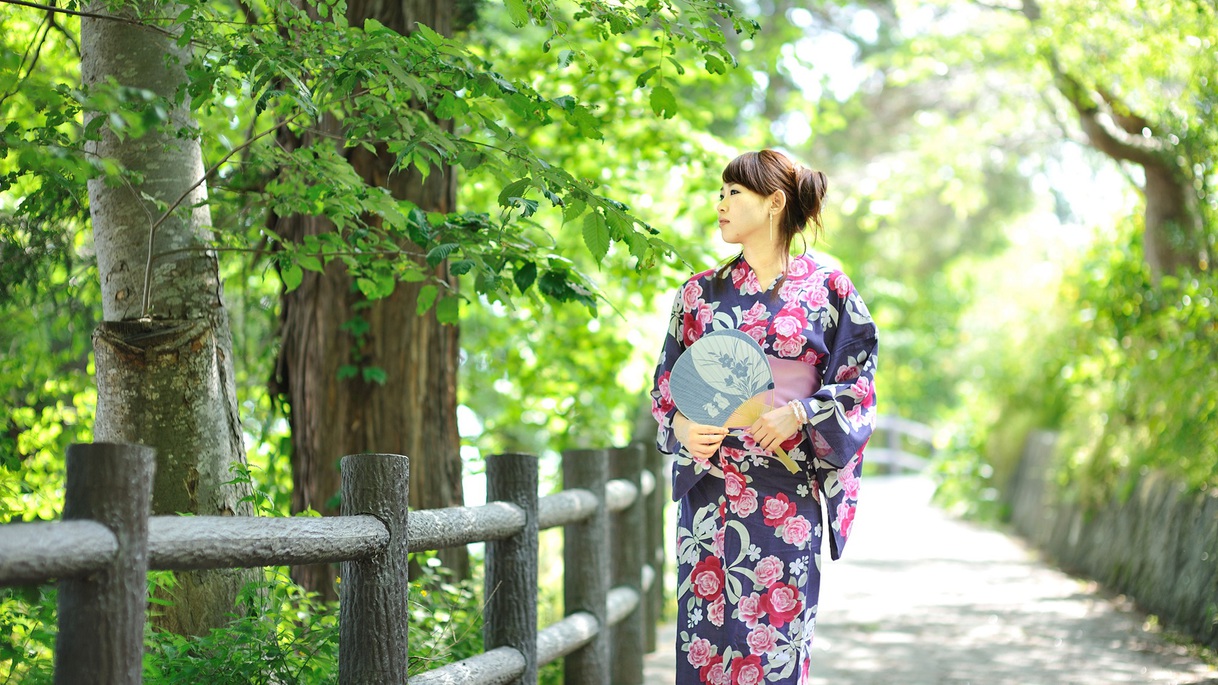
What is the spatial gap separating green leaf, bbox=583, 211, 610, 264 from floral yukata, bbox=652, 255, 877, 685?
0.35 metres

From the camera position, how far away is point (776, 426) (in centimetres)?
283

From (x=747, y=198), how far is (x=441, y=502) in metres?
2.00

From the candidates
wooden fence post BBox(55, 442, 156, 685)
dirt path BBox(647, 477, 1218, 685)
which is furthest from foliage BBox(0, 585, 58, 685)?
dirt path BBox(647, 477, 1218, 685)

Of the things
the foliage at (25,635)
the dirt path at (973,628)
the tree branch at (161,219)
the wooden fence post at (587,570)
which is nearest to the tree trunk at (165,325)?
the tree branch at (161,219)

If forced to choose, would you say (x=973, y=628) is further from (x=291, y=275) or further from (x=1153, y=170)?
(x=291, y=275)

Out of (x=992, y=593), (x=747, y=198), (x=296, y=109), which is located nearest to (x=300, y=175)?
(x=296, y=109)

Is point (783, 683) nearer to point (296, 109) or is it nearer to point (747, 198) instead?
point (747, 198)

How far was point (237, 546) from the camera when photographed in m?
2.11

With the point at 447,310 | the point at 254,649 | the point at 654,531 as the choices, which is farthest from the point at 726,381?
the point at 654,531

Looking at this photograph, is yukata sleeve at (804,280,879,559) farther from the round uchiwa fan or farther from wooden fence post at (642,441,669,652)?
wooden fence post at (642,441,669,652)

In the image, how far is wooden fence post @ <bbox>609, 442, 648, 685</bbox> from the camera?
191 inches

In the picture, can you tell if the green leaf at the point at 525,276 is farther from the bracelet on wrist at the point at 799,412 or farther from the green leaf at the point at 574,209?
the bracelet on wrist at the point at 799,412

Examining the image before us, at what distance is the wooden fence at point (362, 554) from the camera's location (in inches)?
72.1

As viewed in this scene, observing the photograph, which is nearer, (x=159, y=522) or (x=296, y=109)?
(x=159, y=522)
